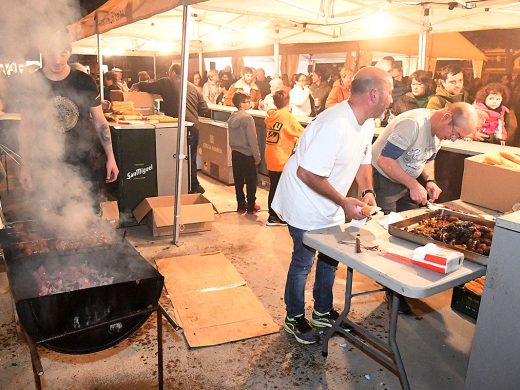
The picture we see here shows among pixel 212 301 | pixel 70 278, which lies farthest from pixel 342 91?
pixel 70 278

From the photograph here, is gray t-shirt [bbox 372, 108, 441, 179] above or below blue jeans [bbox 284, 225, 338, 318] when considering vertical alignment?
above

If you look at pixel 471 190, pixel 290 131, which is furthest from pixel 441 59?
pixel 471 190

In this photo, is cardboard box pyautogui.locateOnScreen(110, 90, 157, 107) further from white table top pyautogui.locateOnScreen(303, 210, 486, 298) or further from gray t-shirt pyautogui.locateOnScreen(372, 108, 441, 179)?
white table top pyautogui.locateOnScreen(303, 210, 486, 298)

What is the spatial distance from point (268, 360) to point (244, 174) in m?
3.37

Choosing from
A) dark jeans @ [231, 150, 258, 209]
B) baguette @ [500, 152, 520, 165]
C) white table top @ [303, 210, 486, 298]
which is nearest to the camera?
white table top @ [303, 210, 486, 298]

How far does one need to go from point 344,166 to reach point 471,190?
1356 millimetres

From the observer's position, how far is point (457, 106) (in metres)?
3.04

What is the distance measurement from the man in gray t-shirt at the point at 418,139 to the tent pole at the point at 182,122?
7.10 ft

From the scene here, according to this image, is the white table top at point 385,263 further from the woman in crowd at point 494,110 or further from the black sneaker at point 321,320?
the woman in crowd at point 494,110

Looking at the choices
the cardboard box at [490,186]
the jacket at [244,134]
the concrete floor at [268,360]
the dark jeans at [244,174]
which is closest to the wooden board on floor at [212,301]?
the concrete floor at [268,360]

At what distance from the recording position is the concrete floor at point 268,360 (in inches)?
106

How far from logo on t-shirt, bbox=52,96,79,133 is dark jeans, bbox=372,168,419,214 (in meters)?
2.58

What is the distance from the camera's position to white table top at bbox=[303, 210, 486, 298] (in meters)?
1.91

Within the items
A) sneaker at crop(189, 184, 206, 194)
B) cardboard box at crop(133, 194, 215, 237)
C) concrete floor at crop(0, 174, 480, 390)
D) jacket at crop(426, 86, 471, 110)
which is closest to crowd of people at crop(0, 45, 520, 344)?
concrete floor at crop(0, 174, 480, 390)
